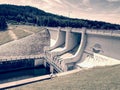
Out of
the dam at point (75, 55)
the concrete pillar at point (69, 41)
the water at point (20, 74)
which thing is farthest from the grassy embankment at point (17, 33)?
the concrete pillar at point (69, 41)

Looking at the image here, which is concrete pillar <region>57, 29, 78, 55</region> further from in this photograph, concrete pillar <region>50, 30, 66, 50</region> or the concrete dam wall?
concrete pillar <region>50, 30, 66, 50</region>

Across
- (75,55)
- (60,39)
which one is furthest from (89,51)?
(60,39)

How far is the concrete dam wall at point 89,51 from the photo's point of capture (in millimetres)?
51969

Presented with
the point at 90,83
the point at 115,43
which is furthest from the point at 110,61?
the point at 90,83

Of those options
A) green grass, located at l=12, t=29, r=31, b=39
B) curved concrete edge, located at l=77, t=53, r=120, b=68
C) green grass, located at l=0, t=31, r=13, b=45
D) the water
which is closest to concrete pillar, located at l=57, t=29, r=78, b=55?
the water

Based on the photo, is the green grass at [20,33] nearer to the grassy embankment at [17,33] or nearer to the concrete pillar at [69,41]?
the grassy embankment at [17,33]

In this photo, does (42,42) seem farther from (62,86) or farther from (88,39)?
(62,86)

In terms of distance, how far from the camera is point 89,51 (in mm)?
62062

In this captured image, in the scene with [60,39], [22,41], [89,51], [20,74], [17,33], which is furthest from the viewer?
[17,33]

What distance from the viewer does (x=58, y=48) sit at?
3211 inches

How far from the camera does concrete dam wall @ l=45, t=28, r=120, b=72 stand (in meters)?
52.0

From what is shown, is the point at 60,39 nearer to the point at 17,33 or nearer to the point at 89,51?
the point at 89,51

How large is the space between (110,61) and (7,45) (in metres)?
47.9

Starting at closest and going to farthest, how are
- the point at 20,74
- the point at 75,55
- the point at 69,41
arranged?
the point at 75,55, the point at 20,74, the point at 69,41
